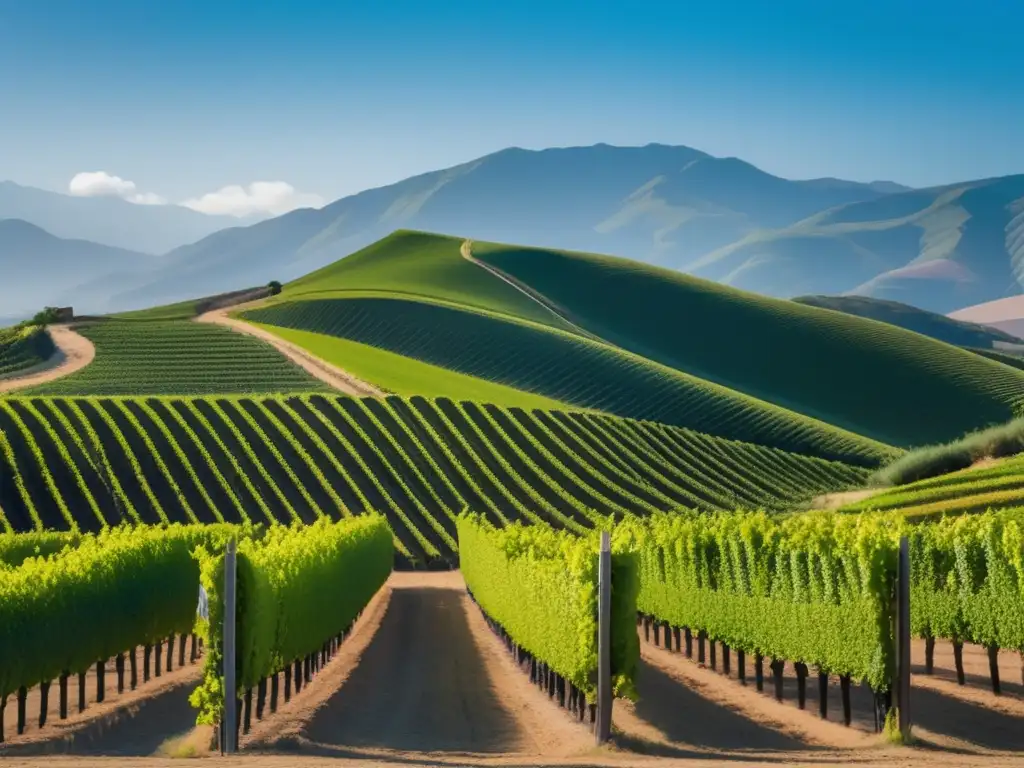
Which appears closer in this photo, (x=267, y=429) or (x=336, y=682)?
(x=336, y=682)

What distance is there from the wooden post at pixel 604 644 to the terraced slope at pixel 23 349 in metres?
69.8

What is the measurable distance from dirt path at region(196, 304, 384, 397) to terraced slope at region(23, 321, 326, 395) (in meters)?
1.09

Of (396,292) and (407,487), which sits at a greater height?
(396,292)

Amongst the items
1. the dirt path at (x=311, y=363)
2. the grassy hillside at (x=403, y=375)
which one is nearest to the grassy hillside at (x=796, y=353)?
the grassy hillside at (x=403, y=375)

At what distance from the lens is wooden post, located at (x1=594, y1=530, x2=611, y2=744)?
53.5 ft

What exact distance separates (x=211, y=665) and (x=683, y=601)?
1236 centimetres

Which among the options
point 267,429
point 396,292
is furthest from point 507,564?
point 396,292

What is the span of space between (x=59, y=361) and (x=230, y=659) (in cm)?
7143

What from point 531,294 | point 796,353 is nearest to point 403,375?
point 796,353

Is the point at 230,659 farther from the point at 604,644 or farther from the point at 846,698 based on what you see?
the point at 846,698

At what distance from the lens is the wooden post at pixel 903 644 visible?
16625mm

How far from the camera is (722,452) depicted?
7594 cm

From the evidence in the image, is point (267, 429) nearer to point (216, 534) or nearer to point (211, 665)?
point (216, 534)

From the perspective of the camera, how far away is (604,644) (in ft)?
54.4
